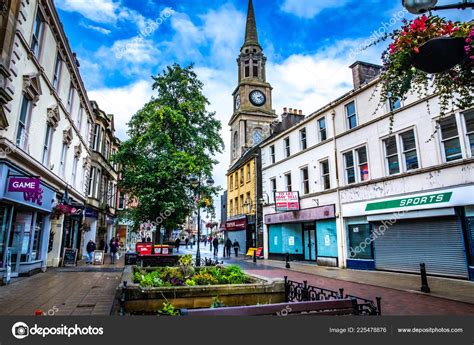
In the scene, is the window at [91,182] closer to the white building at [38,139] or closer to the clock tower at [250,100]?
the white building at [38,139]

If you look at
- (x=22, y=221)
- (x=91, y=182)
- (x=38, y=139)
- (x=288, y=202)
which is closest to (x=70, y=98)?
(x=38, y=139)

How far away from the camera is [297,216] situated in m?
22.5

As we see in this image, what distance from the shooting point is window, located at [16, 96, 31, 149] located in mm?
11719

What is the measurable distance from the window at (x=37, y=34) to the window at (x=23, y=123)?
7.02 ft

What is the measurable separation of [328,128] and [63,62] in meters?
16.1

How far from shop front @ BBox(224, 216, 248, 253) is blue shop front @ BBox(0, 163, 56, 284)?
753 inches

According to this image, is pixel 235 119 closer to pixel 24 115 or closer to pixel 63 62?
pixel 63 62

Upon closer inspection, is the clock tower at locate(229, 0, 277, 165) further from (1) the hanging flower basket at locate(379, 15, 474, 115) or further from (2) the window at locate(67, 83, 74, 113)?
(1) the hanging flower basket at locate(379, 15, 474, 115)

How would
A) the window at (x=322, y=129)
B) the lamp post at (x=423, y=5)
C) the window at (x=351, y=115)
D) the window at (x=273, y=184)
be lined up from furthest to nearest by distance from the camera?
1. the window at (x=273, y=184)
2. the window at (x=322, y=129)
3. the window at (x=351, y=115)
4. the lamp post at (x=423, y=5)

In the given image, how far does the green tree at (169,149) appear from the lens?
21.5 m

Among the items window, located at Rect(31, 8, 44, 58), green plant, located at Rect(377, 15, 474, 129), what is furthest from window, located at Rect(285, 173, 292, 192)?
green plant, located at Rect(377, 15, 474, 129)

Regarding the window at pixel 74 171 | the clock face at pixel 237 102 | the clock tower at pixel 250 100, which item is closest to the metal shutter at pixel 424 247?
the window at pixel 74 171

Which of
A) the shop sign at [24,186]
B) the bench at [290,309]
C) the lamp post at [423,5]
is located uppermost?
the lamp post at [423,5]

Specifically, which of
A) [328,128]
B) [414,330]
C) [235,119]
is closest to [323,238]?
[328,128]
